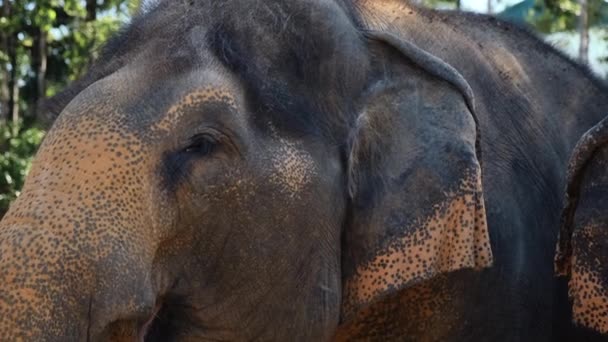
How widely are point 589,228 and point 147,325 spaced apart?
4.35ft

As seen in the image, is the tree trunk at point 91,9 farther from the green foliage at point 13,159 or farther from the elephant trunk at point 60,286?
the elephant trunk at point 60,286

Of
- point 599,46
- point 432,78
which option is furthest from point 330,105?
point 599,46

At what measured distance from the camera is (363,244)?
3855 millimetres

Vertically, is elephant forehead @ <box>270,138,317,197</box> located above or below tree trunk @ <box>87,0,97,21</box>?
above

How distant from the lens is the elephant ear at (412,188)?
381cm

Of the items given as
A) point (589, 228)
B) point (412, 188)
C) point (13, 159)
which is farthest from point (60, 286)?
point (13, 159)

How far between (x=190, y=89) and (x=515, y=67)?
5.19 feet

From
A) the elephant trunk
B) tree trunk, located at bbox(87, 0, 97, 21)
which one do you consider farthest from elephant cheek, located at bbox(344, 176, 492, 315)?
tree trunk, located at bbox(87, 0, 97, 21)

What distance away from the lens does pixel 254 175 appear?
3.65 metres

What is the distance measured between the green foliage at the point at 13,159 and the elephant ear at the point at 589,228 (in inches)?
483

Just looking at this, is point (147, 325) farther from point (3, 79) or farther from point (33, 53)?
point (33, 53)

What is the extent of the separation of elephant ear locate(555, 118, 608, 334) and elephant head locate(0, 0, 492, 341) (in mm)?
307

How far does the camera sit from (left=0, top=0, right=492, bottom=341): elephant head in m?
3.38

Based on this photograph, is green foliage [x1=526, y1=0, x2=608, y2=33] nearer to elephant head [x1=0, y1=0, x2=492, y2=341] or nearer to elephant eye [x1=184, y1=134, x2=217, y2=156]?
elephant head [x1=0, y1=0, x2=492, y2=341]
